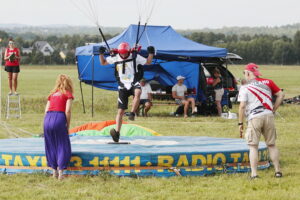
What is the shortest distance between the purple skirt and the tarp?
961cm

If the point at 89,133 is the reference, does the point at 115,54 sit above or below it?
above

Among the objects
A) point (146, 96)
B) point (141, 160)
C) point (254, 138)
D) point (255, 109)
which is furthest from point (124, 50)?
point (146, 96)

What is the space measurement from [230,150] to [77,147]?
6.69 feet

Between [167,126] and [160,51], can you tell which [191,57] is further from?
[167,126]

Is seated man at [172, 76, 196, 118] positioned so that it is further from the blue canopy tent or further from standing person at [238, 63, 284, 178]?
standing person at [238, 63, 284, 178]

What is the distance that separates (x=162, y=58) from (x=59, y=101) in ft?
33.0

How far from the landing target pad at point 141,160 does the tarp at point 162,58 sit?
8839mm

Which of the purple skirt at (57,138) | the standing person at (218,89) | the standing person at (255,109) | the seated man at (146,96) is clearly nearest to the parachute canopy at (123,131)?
the purple skirt at (57,138)

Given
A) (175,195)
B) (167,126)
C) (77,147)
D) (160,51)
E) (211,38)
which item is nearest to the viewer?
(175,195)

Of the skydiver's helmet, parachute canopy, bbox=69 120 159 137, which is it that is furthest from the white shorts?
the skydiver's helmet

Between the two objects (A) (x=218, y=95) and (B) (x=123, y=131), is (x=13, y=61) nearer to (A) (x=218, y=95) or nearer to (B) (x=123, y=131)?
(A) (x=218, y=95)

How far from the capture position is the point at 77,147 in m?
8.80

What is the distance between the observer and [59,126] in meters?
7.76

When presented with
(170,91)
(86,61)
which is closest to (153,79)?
(170,91)
